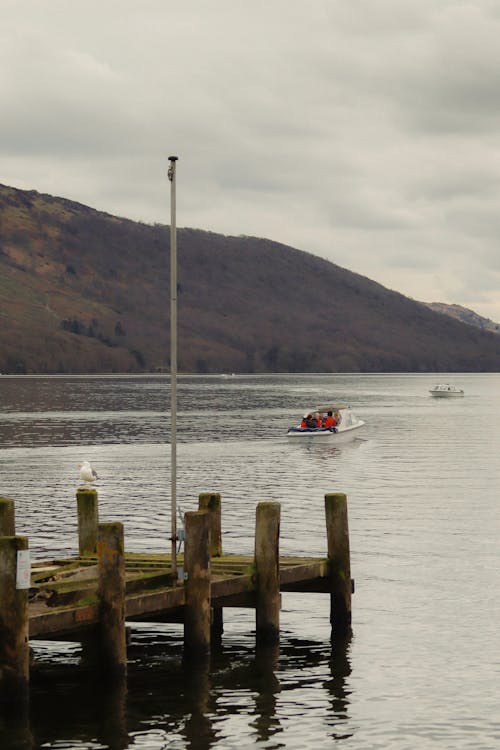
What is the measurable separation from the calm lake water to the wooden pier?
82 cm

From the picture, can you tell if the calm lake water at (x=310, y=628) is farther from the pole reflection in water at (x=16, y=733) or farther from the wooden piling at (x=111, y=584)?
the wooden piling at (x=111, y=584)

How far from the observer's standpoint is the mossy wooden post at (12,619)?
65.7ft

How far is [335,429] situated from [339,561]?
69.7 metres

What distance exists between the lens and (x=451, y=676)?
80.0 ft

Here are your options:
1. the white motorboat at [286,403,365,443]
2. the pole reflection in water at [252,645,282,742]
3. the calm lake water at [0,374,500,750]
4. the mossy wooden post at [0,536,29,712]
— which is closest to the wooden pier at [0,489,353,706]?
the mossy wooden post at [0,536,29,712]

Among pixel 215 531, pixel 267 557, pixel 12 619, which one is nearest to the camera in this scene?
pixel 12 619

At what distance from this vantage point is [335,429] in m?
96.2

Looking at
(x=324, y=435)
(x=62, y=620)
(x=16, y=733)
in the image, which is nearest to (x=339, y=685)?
(x=62, y=620)

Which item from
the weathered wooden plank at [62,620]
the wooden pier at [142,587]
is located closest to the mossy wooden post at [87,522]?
the wooden pier at [142,587]

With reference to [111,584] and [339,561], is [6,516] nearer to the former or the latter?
[111,584]

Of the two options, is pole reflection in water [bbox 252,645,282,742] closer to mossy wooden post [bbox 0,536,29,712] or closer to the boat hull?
mossy wooden post [bbox 0,536,29,712]

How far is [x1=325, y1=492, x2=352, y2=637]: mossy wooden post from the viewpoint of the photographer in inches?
1051

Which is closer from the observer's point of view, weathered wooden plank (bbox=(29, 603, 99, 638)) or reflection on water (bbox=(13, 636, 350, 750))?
reflection on water (bbox=(13, 636, 350, 750))

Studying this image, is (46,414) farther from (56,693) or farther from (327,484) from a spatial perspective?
(56,693)
